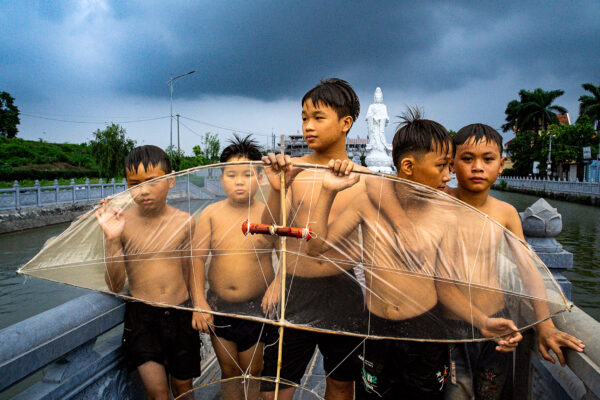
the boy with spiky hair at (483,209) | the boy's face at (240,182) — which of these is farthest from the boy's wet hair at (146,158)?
the boy with spiky hair at (483,209)

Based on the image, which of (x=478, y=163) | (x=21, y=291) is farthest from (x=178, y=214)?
(x=21, y=291)

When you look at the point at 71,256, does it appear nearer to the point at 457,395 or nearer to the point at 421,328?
the point at 421,328

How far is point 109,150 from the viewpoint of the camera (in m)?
26.4

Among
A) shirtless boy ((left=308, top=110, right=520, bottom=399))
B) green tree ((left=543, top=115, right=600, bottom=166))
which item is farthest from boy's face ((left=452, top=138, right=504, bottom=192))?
green tree ((left=543, top=115, right=600, bottom=166))

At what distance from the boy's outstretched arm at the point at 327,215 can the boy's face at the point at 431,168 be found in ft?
1.38

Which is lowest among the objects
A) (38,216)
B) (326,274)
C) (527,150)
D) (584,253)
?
(584,253)

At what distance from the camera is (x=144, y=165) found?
85.6 inches

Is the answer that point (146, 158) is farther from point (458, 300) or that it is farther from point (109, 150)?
point (109, 150)

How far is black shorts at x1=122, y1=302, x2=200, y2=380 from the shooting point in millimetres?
1986

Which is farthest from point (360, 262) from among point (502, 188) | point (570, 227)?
point (502, 188)

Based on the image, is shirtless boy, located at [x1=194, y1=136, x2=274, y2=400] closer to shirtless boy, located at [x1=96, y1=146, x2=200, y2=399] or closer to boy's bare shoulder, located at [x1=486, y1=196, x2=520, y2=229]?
shirtless boy, located at [x1=96, y1=146, x2=200, y2=399]

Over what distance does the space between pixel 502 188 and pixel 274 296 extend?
40461 mm

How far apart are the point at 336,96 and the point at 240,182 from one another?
71cm

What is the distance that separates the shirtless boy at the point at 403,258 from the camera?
1.62m
